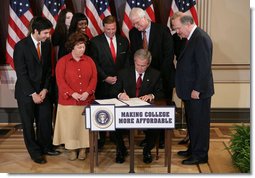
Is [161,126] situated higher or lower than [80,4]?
lower

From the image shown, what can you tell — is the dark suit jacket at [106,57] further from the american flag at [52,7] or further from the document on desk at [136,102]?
the american flag at [52,7]

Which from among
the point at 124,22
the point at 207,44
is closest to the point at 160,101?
the point at 207,44

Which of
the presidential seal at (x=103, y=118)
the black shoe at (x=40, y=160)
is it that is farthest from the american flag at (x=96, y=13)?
the presidential seal at (x=103, y=118)

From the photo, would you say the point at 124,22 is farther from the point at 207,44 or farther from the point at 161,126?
the point at 161,126

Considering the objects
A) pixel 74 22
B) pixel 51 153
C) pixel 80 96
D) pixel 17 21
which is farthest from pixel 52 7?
pixel 51 153

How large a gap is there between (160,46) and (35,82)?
53.5 inches

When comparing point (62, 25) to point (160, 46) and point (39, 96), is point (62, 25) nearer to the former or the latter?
point (39, 96)

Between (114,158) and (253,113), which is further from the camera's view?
(114,158)

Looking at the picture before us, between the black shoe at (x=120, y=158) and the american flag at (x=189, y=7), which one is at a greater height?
the american flag at (x=189, y=7)

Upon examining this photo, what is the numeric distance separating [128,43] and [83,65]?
730 mm

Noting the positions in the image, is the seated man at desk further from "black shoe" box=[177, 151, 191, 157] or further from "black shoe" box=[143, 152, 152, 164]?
"black shoe" box=[177, 151, 191, 157]

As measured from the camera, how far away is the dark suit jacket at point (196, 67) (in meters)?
4.24

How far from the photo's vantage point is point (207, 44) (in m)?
4.25

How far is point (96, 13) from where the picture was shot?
229 inches
